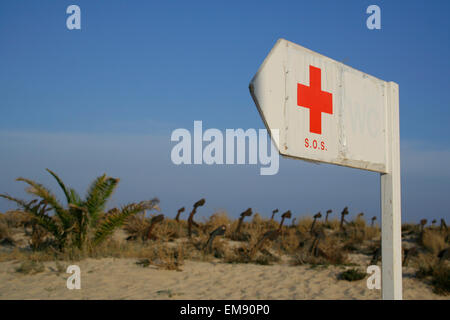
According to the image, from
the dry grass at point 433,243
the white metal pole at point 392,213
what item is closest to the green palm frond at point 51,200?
the white metal pole at point 392,213

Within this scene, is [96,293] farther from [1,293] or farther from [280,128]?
[280,128]

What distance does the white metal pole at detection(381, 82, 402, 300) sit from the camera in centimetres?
301

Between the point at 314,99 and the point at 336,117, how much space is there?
24 centimetres

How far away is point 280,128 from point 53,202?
7874 mm

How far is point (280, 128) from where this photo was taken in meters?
2.42

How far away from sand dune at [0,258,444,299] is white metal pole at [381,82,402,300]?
364cm

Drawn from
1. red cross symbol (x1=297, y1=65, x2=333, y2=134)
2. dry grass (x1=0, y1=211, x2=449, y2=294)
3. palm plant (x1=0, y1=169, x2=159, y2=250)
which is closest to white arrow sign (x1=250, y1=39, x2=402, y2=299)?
red cross symbol (x1=297, y1=65, x2=333, y2=134)

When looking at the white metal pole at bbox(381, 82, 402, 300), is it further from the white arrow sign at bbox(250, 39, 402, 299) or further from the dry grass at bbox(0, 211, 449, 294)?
the dry grass at bbox(0, 211, 449, 294)

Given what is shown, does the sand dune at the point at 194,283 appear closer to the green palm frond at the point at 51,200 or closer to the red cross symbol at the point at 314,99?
the green palm frond at the point at 51,200

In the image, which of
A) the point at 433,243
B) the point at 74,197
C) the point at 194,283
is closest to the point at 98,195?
the point at 74,197
